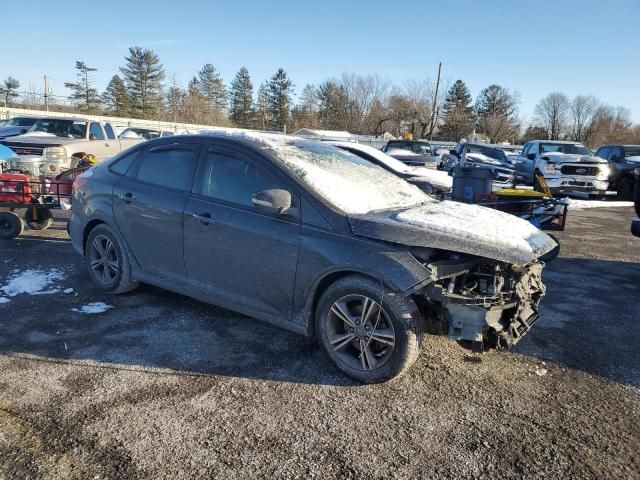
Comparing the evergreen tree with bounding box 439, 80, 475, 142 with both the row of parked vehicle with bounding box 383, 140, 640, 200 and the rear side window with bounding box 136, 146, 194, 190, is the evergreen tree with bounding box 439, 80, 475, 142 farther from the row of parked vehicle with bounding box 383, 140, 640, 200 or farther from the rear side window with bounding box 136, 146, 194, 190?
the rear side window with bounding box 136, 146, 194, 190

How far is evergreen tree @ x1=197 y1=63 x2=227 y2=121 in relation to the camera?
67.0m

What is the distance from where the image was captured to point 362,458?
253 centimetres

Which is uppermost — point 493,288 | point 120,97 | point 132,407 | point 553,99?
point 553,99

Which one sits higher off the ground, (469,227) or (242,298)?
(469,227)

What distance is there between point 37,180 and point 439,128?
6492 centimetres

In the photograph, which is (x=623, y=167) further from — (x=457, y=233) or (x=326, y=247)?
(x=326, y=247)

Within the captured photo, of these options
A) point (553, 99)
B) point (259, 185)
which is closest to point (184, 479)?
point (259, 185)

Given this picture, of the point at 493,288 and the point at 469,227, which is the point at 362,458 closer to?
the point at 493,288

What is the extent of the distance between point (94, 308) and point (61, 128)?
10.3 metres

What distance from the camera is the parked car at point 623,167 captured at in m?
17.0

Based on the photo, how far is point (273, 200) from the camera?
3461 mm

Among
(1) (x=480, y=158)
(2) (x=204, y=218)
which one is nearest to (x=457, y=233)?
(2) (x=204, y=218)

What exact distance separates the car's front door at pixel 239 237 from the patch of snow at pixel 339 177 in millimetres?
203

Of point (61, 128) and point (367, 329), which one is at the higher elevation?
point (61, 128)
